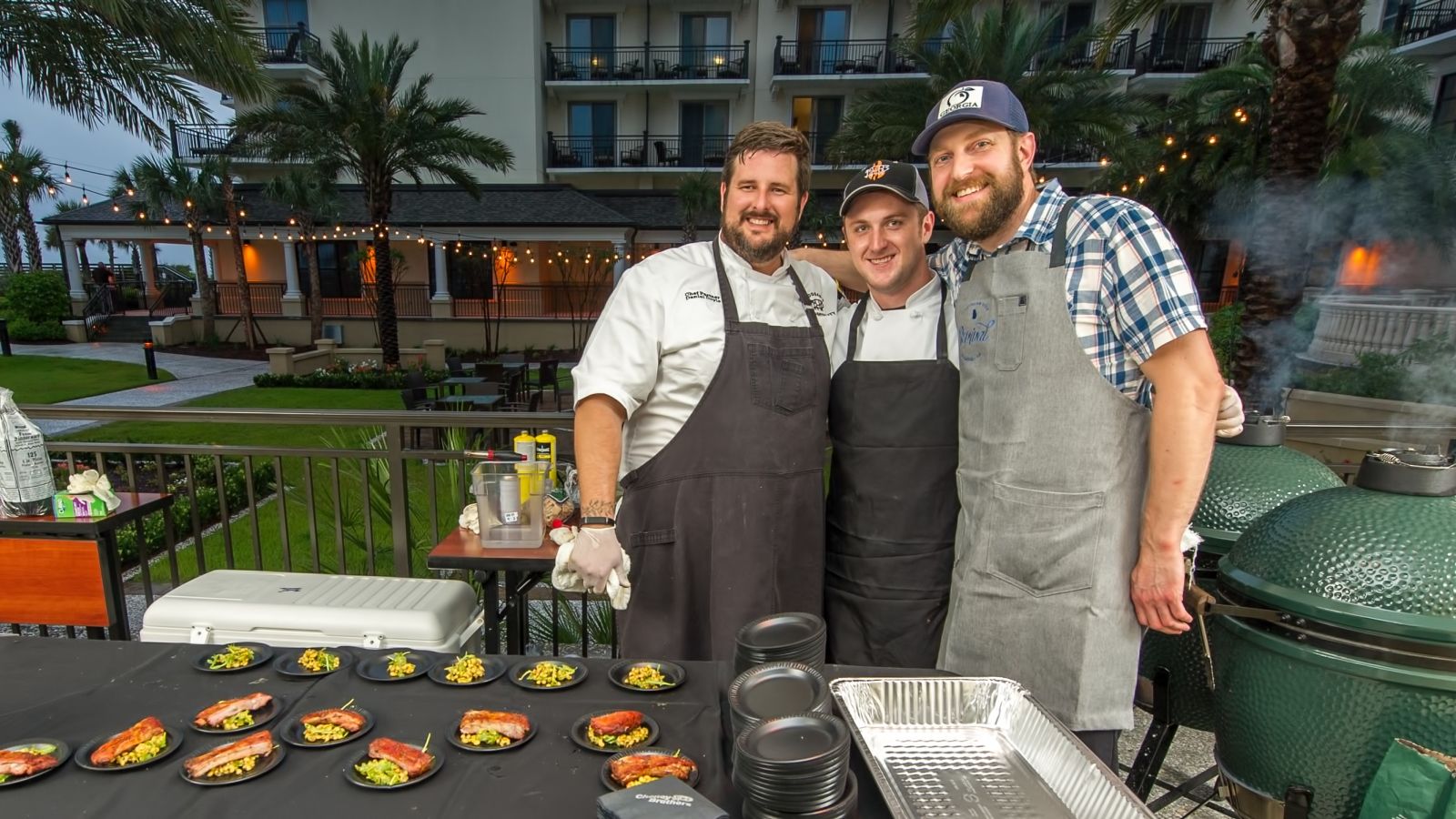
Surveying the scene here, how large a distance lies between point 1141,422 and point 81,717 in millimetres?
2340

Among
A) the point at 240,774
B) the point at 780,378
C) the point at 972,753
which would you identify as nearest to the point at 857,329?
the point at 780,378

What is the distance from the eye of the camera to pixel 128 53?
23.7 ft

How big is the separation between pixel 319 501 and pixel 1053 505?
21.5 feet


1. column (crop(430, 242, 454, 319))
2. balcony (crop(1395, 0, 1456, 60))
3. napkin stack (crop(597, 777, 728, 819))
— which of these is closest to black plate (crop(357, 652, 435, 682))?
napkin stack (crop(597, 777, 728, 819))

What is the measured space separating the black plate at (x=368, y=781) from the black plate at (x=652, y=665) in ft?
1.23

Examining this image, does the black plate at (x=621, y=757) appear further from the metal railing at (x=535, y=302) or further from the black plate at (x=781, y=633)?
the metal railing at (x=535, y=302)

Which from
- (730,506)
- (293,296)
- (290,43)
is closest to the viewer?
(730,506)

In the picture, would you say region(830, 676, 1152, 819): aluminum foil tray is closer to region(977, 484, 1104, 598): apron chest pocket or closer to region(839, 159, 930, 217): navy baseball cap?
region(977, 484, 1104, 598): apron chest pocket

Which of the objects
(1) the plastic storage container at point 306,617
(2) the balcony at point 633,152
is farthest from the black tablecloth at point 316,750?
(2) the balcony at point 633,152

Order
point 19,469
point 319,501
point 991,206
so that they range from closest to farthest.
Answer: point 991,206
point 19,469
point 319,501

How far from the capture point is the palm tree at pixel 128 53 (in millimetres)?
6496

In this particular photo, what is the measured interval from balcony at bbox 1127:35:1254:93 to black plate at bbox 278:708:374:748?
26.3 metres

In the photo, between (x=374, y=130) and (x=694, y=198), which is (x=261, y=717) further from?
(x=694, y=198)

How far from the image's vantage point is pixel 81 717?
4.23 ft
